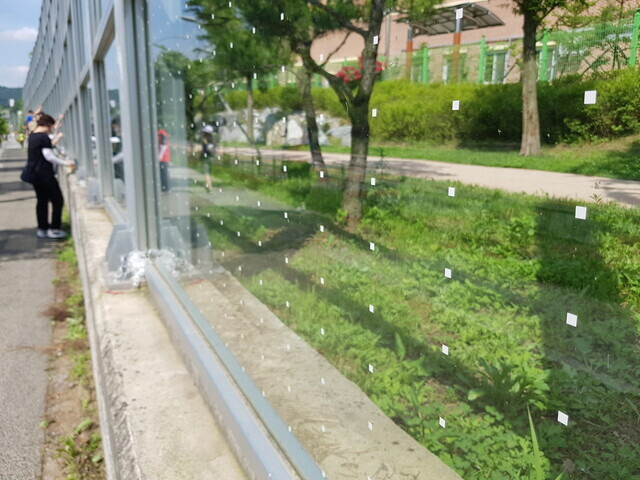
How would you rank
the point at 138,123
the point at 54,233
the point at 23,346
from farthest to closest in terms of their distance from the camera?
1. the point at 54,233
2. the point at 23,346
3. the point at 138,123

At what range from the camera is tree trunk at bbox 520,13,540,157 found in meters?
0.93

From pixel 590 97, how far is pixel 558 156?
0.37 feet

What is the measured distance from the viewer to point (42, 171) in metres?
7.86

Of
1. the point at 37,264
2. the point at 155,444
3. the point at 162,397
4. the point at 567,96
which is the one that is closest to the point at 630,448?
the point at 567,96

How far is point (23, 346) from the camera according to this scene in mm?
4059

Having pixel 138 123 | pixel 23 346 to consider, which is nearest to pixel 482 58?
pixel 138 123

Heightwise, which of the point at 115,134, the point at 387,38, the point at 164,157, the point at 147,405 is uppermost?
the point at 387,38

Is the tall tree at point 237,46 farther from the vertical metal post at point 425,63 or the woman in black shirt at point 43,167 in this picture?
the woman in black shirt at point 43,167

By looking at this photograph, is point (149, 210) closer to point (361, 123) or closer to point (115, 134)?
point (361, 123)

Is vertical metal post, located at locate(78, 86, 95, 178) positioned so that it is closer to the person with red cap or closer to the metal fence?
the person with red cap

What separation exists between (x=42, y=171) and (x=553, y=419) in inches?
322

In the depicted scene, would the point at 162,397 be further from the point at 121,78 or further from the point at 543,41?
the point at 121,78

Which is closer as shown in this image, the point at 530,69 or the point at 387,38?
the point at 530,69

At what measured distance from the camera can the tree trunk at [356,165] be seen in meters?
1.33
